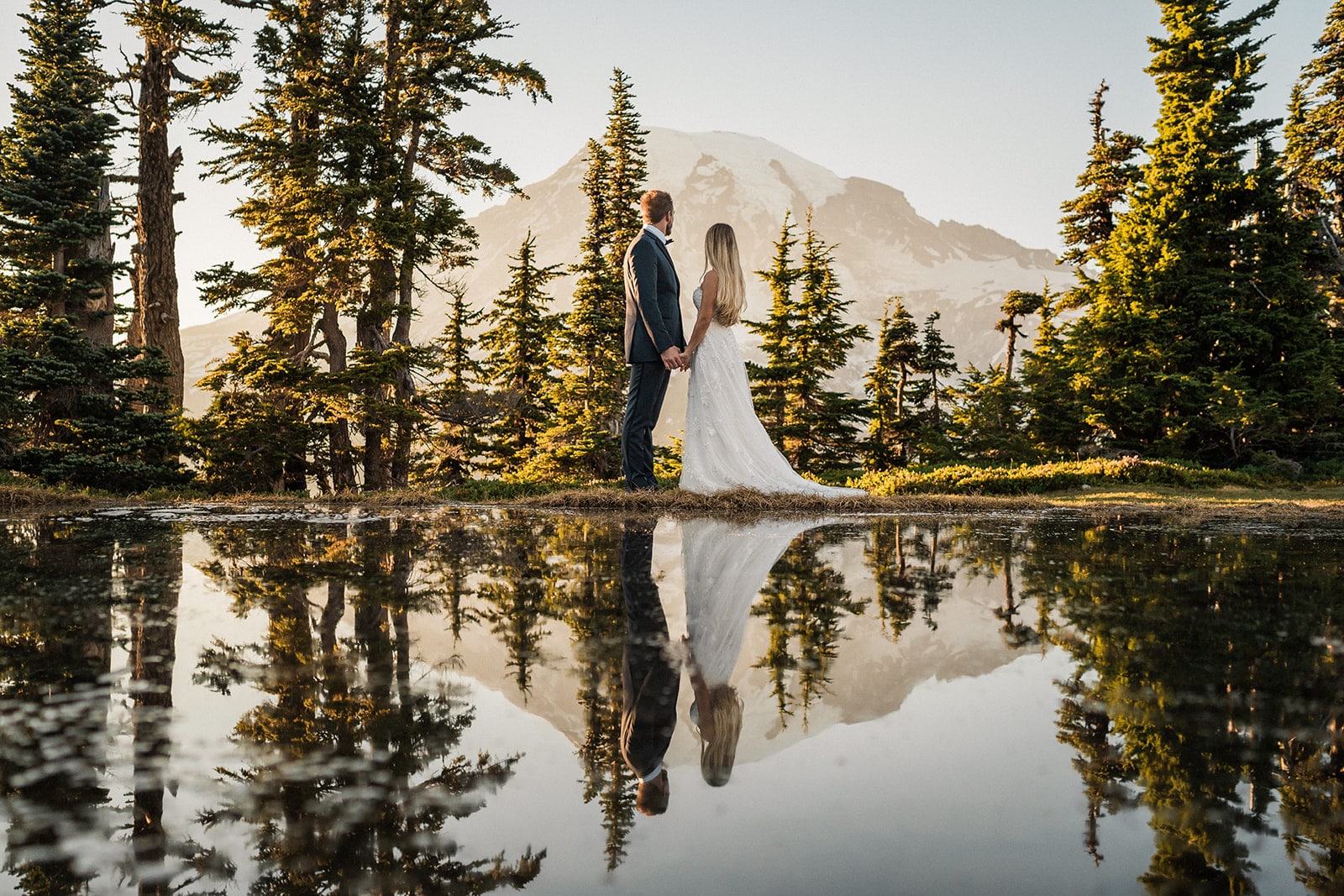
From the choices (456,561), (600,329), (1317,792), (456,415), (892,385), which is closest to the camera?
(1317,792)

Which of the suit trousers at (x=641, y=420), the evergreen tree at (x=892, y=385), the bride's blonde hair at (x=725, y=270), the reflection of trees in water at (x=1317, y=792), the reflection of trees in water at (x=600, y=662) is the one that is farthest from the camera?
the evergreen tree at (x=892, y=385)

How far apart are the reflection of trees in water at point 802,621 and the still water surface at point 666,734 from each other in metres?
0.02

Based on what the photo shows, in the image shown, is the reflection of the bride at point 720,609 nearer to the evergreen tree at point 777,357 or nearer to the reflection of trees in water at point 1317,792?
the reflection of trees in water at point 1317,792

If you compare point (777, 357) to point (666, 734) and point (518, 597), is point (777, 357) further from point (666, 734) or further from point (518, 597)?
point (666, 734)

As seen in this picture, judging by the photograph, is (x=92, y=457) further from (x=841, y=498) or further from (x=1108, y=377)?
(x=1108, y=377)

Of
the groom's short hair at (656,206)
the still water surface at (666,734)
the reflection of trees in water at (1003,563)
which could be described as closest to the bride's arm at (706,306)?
the groom's short hair at (656,206)

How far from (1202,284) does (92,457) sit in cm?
2324

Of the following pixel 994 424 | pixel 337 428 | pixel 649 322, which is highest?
pixel 649 322

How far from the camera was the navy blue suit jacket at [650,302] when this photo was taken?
24.1 ft

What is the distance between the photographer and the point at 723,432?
8539 mm

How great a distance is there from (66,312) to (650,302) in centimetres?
1227

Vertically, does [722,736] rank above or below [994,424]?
below

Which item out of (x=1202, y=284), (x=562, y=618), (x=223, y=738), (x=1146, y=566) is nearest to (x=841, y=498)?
(x=1146, y=566)

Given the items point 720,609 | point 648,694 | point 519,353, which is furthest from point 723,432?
point 519,353
